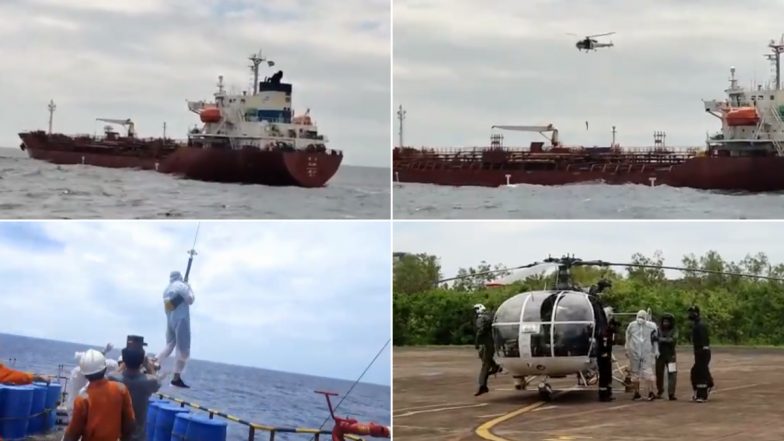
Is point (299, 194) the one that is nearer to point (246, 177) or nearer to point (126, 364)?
point (246, 177)

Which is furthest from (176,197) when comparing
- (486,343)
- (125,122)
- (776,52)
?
(776,52)

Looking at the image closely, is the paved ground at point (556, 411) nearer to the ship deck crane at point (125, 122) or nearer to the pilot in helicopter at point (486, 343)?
the pilot in helicopter at point (486, 343)

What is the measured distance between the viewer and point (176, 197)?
9383 millimetres

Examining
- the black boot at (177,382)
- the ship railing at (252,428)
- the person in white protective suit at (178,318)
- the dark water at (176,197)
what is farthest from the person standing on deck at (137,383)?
the dark water at (176,197)

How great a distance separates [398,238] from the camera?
8.90 metres

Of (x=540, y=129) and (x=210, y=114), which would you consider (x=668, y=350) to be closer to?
(x=540, y=129)

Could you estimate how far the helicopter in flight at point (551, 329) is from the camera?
8898 millimetres

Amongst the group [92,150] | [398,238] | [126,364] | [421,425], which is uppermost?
[92,150]

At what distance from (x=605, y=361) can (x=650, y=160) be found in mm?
2453

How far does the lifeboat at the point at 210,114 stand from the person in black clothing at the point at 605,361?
161 inches

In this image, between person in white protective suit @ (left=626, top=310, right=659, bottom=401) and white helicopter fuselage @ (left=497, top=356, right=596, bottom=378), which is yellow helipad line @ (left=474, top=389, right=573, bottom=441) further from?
person in white protective suit @ (left=626, top=310, right=659, bottom=401)

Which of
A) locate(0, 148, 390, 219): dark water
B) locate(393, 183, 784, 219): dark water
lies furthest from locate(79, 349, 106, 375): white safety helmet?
locate(393, 183, 784, 219): dark water

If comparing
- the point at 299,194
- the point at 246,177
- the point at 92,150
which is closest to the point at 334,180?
the point at 299,194

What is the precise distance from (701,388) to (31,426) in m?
5.78
